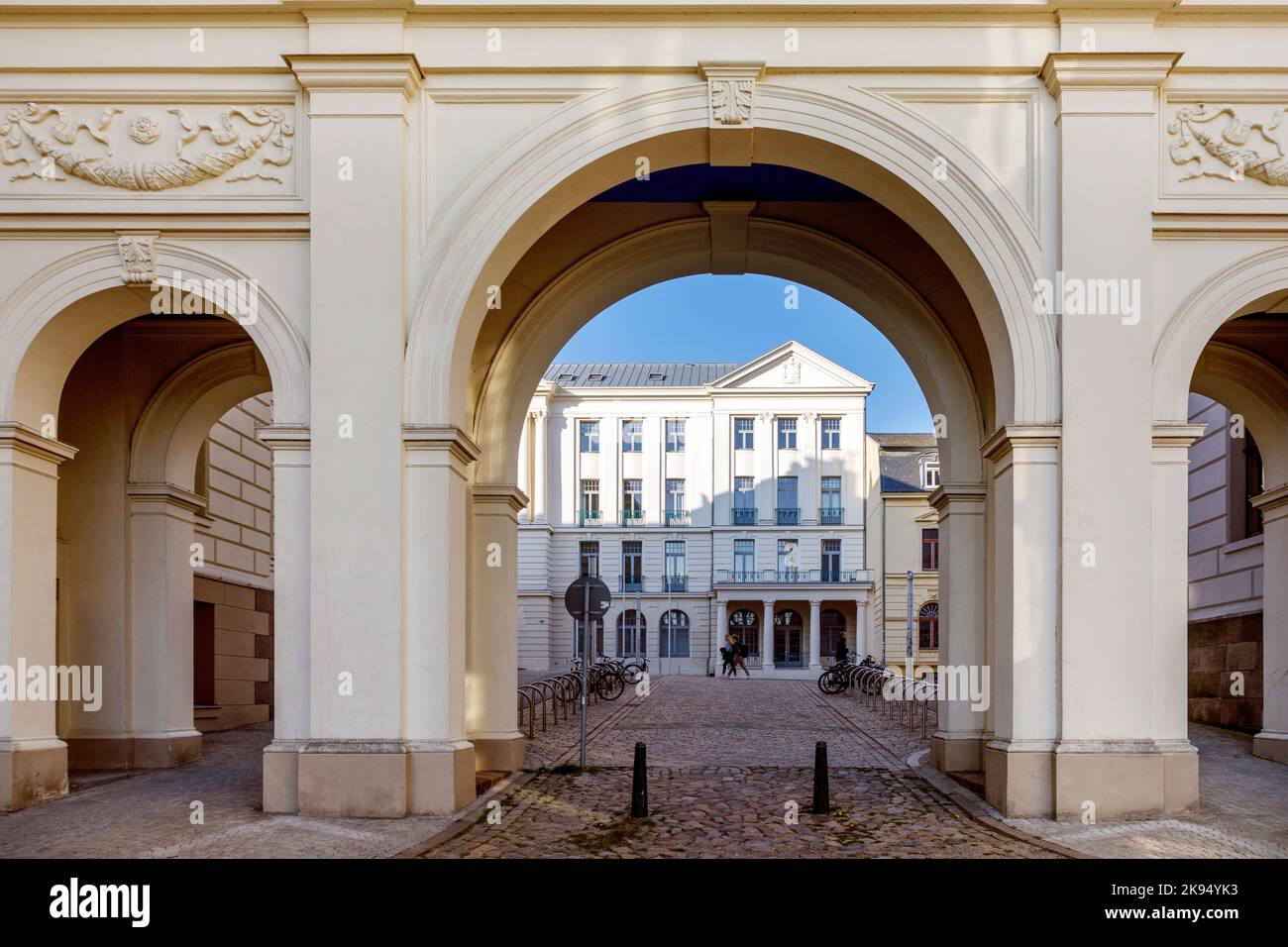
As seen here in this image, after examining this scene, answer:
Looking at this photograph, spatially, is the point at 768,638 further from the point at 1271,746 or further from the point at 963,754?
the point at 963,754

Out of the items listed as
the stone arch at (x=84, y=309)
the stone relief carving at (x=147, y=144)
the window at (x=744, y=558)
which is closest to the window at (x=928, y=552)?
the window at (x=744, y=558)

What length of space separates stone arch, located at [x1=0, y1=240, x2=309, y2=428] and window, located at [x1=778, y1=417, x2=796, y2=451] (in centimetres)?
5049

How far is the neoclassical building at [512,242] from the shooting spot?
399 inches

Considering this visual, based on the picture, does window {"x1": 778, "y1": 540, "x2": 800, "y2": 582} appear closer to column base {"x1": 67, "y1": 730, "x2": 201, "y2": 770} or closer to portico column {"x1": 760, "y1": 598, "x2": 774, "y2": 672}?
portico column {"x1": 760, "y1": 598, "x2": 774, "y2": 672}

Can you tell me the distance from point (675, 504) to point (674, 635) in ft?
21.2

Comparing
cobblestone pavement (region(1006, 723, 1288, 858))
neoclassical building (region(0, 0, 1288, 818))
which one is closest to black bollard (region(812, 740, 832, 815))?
neoclassical building (region(0, 0, 1288, 818))

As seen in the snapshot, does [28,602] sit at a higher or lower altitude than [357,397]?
lower

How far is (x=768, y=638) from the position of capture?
5669cm

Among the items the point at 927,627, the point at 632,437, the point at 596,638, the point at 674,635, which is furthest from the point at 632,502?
the point at 927,627

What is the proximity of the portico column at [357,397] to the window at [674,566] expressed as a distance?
163 feet

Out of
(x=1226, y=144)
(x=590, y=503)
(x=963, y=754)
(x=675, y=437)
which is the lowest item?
(x=963, y=754)

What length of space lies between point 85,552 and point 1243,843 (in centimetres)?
1186

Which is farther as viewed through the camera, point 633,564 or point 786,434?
point 633,564

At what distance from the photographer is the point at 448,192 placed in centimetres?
1073
